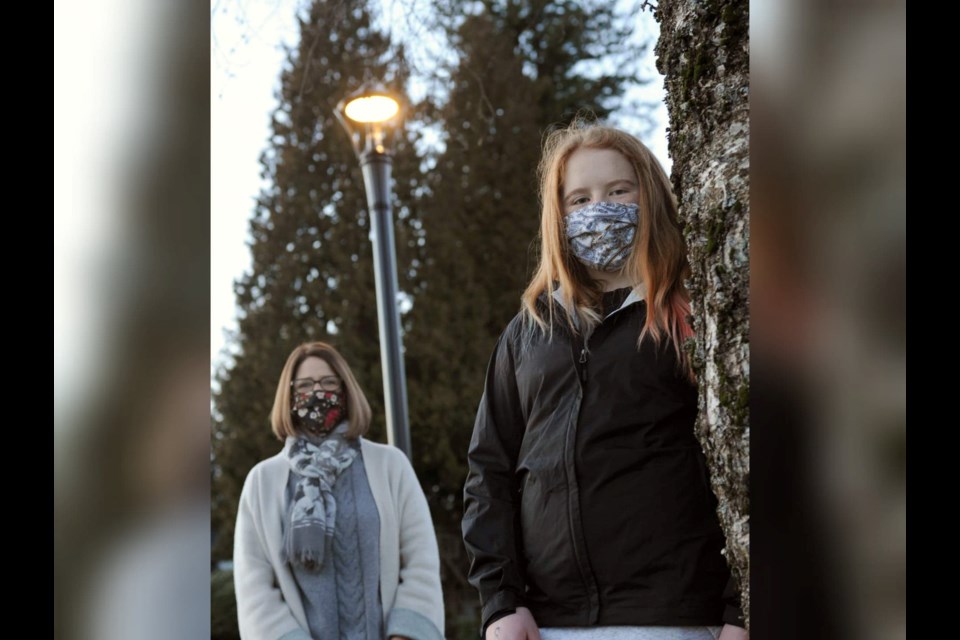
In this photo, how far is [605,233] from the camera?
2652 millimetres

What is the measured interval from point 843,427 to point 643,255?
3.30 ft

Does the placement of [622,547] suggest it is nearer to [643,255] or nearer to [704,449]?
[704,449]

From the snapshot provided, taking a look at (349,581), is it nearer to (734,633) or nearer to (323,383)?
(323,383)

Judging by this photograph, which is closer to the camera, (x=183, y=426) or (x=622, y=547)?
(x=183, y=426)

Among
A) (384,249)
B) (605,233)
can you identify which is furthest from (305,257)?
(605,233)

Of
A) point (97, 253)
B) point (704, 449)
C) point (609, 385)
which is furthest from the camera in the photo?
point (609, 385)

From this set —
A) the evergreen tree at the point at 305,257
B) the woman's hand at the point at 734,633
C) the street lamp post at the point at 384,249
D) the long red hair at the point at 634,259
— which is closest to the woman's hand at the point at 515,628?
the woman's hand at the point at 734,633

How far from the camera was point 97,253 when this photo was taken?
70.0 inches

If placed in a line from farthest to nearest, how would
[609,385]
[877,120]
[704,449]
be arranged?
[609,385] < [704,449] < [877,120]

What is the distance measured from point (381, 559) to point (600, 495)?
1.76 m

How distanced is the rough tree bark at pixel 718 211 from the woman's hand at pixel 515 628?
0.46 meters

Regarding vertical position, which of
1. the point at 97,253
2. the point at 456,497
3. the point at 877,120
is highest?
the point at 877,120

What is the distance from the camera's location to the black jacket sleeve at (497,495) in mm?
2502

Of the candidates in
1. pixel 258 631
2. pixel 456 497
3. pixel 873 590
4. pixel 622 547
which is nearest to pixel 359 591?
pixel 258 631
